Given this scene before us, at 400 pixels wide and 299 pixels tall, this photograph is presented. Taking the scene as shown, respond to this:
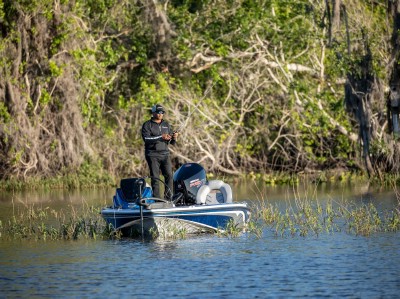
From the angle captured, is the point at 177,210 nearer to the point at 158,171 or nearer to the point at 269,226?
the point at 158,171

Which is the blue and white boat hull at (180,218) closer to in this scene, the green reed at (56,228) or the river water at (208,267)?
the river water at (208,267)

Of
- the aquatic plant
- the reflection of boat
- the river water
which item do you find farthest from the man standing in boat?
the aquatic plant

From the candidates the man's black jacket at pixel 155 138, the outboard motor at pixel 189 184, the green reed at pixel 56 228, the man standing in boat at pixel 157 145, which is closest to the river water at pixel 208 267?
the green reed at pixel 56 228

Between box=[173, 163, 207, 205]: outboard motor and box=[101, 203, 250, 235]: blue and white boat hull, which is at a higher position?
box=[173, 163, 207, 205]: outboard motor

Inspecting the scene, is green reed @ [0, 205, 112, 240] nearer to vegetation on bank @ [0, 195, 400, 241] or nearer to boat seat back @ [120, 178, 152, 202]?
vegetation on bank @ [0, 195, 400, 241]

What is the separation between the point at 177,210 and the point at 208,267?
10.2 ft

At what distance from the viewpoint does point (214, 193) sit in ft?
66.3

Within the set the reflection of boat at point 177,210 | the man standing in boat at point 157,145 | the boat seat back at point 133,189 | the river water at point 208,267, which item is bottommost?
the river water at point 208,267

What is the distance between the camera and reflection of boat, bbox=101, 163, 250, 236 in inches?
729

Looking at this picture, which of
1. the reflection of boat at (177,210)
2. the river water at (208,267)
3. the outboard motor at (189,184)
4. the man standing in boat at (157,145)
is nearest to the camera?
A: the river water at (208,267)

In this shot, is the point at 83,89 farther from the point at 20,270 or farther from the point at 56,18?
the point at 20,270

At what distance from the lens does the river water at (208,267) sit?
540 inches

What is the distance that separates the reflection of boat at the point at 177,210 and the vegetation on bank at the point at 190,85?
11028 millimetres

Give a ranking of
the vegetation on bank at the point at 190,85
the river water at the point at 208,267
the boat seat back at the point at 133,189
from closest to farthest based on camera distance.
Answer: the river water at the point at 208,267, the boat seat back at the point at 133,189, the vegetation on bank at the point at 190,85
